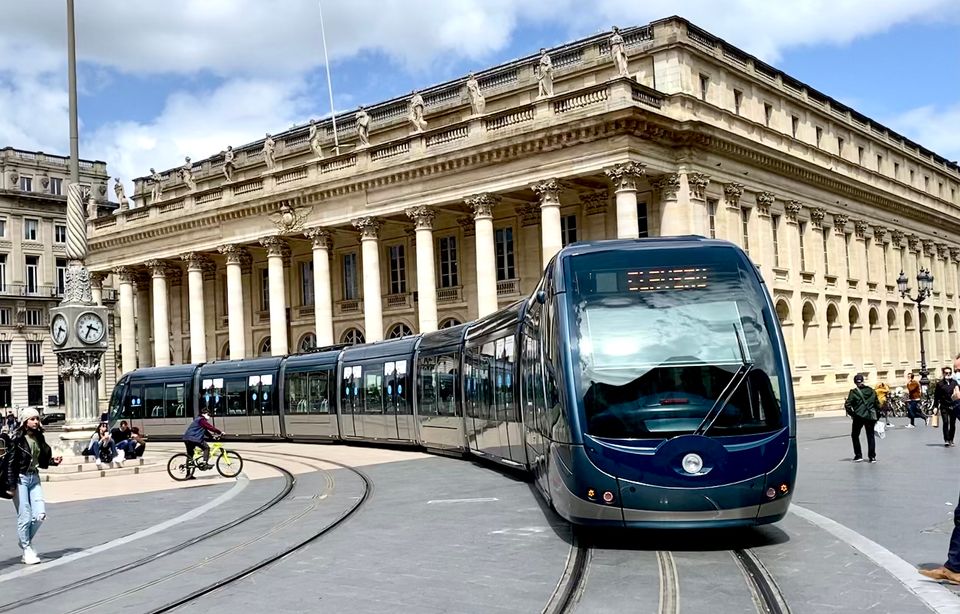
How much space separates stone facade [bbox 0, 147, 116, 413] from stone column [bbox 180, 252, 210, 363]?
21.5 meters

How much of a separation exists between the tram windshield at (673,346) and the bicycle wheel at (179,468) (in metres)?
12.4

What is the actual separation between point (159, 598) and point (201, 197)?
4413cm

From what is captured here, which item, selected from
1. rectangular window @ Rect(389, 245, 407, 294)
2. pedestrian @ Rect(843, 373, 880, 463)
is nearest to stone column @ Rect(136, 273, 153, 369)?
rectangular window @ Rect(389, 245, 407, 294)

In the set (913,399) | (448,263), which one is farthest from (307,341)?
(913,399)

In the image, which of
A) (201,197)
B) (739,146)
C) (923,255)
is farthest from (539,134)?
(923,255)

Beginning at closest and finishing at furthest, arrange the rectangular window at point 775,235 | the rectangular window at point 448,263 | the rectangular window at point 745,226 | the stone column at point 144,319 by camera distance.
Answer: the rectangular window at point 745,226 < the rectangular window at point 775,235 < the rectangular window at point 448,263 < the stone column at point 144,319

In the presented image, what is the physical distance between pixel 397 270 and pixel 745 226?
1595cm

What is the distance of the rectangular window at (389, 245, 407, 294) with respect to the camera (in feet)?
154

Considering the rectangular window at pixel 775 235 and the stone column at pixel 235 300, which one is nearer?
the rectangular window at pixel 775 235

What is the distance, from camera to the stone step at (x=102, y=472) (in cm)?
2167

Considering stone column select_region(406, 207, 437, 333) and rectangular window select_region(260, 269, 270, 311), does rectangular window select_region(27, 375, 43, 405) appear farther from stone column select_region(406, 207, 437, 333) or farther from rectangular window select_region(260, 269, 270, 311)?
stone column select_region(406, 207, 437, 333)

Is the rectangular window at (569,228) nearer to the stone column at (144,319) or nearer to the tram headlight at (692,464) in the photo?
the stone column at (144,319)

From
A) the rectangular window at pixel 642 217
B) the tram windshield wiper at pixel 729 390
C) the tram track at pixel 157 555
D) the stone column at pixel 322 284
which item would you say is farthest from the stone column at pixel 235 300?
the tram windshield wiper at pixel 729 390

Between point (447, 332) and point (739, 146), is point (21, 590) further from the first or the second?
point (739, 146)
